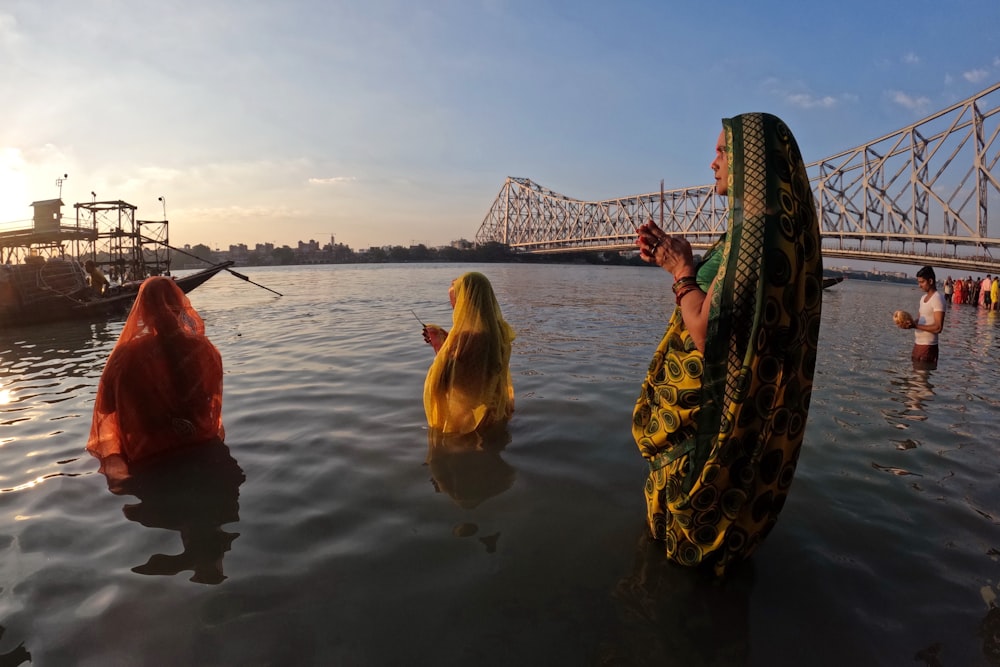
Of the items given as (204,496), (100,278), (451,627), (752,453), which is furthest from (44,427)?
(100,278)

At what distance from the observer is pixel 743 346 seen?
1510 millimetres

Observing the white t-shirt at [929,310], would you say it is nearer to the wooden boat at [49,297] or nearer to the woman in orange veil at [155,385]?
the woman in orange veil at [155,385]

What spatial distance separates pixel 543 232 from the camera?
3735 inches

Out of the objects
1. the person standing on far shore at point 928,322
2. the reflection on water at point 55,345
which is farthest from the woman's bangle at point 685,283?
the reflection on water at point 55,345

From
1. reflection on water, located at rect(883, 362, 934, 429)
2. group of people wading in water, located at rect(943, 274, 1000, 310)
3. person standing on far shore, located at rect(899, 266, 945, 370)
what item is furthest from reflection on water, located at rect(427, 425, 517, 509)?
group of people wading in water, located at rect(943, 274, 1000, 310)

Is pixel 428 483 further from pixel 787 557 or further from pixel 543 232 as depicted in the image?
pixel 543 232

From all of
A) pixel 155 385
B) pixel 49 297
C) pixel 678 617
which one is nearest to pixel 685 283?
pixel 678 617

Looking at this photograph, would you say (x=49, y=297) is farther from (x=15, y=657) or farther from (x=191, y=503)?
(x=15, y=657)

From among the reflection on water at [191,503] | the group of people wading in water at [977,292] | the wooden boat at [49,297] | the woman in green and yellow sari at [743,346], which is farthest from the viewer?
the group of people wading in water at [977,292]

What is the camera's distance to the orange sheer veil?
344 centimetres

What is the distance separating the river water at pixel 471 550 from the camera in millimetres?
1689

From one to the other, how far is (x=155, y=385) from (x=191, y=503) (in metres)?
0.89

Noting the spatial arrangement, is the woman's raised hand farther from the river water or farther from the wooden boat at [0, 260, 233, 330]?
the wooden boat at [0, 260, 233, 330]

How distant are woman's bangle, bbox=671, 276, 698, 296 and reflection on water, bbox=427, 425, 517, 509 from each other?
5.20ft
